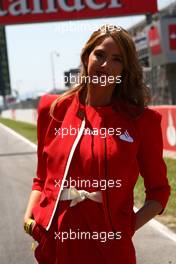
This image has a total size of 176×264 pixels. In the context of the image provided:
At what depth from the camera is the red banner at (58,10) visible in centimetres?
2911

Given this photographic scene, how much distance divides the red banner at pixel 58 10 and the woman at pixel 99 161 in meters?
27.0

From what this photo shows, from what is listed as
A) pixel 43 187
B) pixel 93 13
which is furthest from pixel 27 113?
pixel 43 187

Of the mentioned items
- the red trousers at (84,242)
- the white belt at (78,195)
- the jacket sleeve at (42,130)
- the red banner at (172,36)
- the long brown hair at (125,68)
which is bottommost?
the red banner at (172,36)

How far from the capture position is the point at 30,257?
6418 mm

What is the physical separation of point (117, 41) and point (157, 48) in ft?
113

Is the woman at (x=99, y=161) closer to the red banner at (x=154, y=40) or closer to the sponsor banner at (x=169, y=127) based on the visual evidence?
the sponsor banner at (x=169, y=127)

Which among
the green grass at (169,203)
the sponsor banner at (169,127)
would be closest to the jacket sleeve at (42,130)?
the green grass at (169,203)

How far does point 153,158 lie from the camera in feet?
7.91

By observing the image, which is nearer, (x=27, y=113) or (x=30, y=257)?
(x=30, y=257)

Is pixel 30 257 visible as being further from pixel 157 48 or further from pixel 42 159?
pixel 157 48

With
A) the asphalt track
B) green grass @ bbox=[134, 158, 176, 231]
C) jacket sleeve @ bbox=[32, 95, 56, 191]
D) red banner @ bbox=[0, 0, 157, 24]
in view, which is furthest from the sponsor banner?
red banner @ bbox=[0, 0, 157, 24]

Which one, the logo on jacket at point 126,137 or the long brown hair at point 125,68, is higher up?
the long brown hair at point 125,68

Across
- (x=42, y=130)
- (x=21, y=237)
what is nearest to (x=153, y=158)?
(x=42, y=130)

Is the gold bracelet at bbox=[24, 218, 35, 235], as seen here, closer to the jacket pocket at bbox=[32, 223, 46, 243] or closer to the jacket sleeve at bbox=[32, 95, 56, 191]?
the jacket pocket at bbox=[32, 223, 46, 243]
